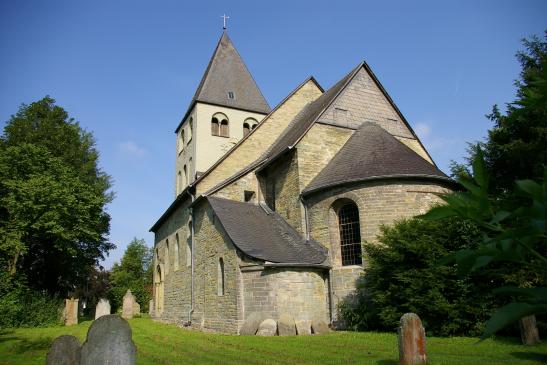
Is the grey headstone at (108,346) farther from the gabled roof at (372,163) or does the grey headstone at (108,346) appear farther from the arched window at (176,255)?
the arched window at (176,255)

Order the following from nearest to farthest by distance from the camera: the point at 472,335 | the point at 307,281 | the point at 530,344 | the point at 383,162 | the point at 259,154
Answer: the point at 530,344, the point at 472,335, the point at 307,281, the point at 383,162, the point at 259,154

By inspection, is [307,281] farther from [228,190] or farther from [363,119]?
[363,119]

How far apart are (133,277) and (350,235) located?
143ft

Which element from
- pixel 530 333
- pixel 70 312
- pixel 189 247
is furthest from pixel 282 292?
pixel 70 312

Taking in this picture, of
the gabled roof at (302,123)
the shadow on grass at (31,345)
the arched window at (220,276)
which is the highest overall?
the gabled roof at (302,123)

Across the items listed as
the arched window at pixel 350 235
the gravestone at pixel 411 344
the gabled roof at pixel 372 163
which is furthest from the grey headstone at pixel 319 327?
the gravestone at pixel 411 344

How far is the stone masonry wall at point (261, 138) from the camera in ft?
70.6

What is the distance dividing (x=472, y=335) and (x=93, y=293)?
137 feet

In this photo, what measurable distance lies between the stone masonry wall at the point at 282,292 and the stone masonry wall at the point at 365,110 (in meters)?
7.52

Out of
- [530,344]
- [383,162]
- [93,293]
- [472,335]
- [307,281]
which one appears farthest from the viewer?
[93,293]

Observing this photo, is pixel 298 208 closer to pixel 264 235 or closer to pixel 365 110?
pixel 264 235

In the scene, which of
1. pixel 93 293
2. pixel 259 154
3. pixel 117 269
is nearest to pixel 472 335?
pixel 259 154

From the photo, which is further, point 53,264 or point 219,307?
point 53,264

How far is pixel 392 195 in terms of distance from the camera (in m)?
15.1
